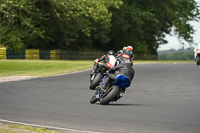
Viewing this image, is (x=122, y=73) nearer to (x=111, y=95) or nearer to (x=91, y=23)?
(x=111, y=95)

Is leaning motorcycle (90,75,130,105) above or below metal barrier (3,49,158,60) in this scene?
above

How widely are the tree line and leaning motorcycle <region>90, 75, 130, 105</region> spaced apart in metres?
32.4

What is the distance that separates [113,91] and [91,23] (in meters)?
43.8

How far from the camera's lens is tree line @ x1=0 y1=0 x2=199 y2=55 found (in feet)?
160

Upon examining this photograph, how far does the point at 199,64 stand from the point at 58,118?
32089mm

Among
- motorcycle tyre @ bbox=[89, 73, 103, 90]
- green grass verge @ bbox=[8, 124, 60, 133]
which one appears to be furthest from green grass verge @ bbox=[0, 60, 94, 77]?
green grass verge @ bbox=[8, 124, 60, 133]

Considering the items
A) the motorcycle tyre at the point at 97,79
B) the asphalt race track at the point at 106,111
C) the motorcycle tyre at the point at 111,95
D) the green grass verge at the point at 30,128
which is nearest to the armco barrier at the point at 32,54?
the motorcycle tyre at the point at 97,79

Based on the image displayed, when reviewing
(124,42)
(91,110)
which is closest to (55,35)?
(124,42)

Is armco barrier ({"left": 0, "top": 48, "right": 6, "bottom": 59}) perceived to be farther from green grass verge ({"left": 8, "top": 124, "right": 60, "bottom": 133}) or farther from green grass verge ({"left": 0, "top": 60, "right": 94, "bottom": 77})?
green grass verge ({"left": 8, "top": 124, "right": 60, "bottom": 133})

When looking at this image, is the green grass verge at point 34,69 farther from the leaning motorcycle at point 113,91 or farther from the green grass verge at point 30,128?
the green grass verge at point 30,128

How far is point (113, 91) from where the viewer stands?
41.8ft

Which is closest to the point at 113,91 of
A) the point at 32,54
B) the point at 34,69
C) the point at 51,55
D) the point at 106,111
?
the point at 106,111

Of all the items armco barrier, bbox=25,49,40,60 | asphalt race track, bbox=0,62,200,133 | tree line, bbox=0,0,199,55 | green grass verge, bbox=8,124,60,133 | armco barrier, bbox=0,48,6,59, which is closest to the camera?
green grass verge, bbox=8,124,60,133

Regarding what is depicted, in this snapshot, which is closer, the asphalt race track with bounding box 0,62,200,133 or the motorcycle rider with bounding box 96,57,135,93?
the asphalt race track with bounding box 0,62,200,133
